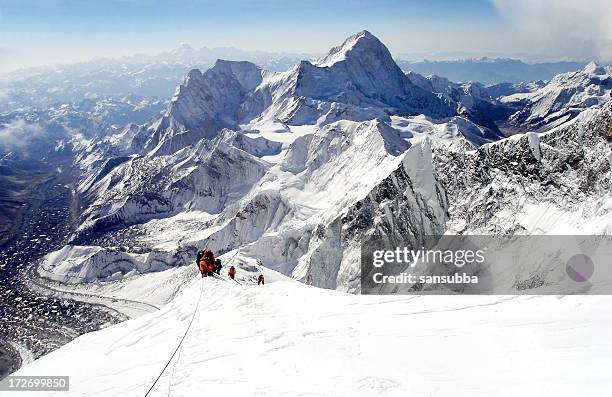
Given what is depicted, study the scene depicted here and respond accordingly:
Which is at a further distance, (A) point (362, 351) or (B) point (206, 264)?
(B) point (206, 264)

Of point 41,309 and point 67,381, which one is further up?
point 67,381

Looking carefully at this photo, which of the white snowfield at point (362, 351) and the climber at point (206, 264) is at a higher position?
the white snowfield at point (362, 351)

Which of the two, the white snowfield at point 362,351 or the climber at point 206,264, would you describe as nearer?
the white snowfield at point 362,351

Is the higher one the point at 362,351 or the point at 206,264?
the point at 362,351

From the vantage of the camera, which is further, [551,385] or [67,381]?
[67,381]

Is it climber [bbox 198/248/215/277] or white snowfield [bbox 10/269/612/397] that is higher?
white snowfield [bbox 10/269/612/397]

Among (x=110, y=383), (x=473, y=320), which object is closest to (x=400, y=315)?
(x=473, y=320)

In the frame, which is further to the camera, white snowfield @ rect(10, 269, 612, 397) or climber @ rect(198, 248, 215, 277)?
climber @ rect(198, 248, 215, 277)

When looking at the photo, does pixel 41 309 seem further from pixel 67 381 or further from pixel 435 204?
pixel 67 381
